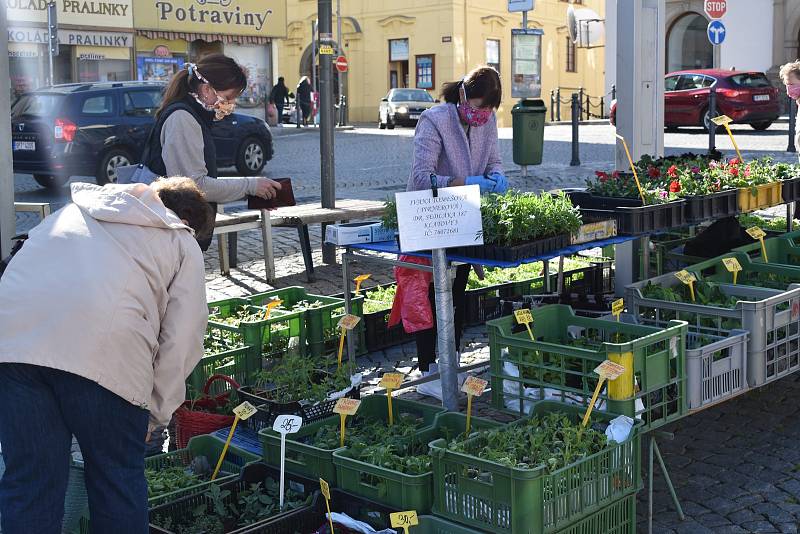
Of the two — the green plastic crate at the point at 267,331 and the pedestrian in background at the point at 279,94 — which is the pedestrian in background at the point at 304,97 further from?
the green plastic crate at the point at 267,331

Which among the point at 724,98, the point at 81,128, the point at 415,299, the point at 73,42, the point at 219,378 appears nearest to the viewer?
the point at 219,378

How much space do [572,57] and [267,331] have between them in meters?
35.0

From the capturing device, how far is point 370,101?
37.3 meters

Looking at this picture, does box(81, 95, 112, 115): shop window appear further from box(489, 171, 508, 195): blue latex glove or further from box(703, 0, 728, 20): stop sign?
box(489, 171, 508, 195): blue latex glove

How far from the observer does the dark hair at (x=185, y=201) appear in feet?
11.6

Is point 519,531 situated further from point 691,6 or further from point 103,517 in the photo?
point 691,6

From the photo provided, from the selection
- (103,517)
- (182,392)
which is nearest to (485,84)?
(182,392)

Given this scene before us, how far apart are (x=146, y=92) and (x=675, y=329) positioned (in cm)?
1263

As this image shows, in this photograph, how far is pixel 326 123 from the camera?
31.9ft

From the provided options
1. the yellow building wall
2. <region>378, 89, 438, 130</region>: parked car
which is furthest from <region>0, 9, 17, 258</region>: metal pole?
the yellow building wall

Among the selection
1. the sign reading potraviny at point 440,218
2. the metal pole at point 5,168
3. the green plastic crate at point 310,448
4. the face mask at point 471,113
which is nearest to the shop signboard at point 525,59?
the face mask at point 471,113

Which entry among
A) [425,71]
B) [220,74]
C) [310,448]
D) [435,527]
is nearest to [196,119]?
[220,74]

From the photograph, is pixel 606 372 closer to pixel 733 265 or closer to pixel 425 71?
pixel 733 265

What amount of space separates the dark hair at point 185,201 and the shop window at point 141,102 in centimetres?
1238
